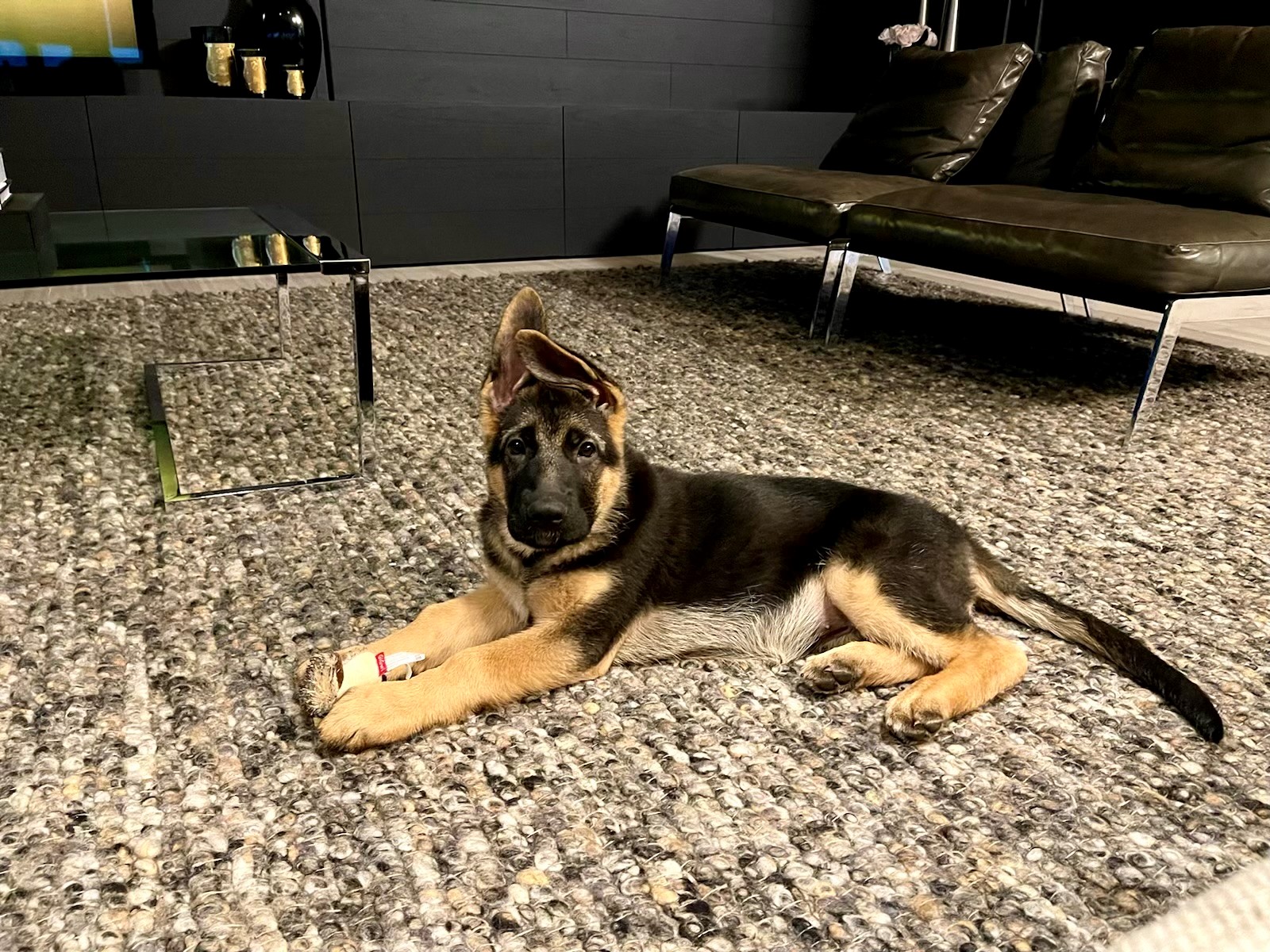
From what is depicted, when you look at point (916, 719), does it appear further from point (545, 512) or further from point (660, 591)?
point (545, 512)

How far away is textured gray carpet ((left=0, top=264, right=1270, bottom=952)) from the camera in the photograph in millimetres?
1151

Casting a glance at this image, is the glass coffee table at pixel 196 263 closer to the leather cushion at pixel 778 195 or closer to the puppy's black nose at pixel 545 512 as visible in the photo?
the puppy's black nose at pixel 545 512

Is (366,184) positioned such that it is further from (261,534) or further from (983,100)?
(261,534)

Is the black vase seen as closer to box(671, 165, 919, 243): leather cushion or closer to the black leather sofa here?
box(671, 165, 919, 243): leather cushion

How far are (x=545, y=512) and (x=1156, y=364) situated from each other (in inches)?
91.6

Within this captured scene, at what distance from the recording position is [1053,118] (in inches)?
172

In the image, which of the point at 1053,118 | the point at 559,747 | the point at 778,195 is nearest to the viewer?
the point at 559,747

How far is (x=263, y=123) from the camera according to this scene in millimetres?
4883

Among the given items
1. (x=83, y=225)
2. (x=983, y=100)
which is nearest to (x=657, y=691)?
(x=83, y=225)

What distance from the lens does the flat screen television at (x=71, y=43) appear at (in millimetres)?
4691

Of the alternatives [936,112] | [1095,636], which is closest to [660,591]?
[1095,636]

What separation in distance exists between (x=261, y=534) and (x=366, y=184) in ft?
11.7

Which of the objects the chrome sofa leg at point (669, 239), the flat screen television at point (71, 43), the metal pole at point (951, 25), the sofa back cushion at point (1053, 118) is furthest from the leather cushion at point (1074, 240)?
the flat screen television at point (71, 43)

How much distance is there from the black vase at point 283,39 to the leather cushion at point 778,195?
2101mm
